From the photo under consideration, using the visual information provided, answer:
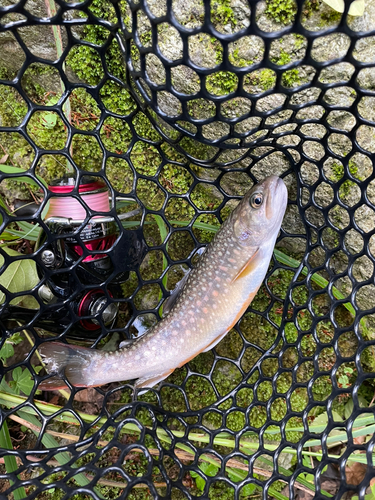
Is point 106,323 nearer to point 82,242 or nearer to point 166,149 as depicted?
point 82,242

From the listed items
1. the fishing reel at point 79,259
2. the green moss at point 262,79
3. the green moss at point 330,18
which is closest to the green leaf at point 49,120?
the fishing reel at point 79,259

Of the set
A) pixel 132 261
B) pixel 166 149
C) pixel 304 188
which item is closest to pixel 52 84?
pixel 166 149

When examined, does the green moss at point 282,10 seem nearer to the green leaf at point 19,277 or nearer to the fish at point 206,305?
the fish at point 206,305

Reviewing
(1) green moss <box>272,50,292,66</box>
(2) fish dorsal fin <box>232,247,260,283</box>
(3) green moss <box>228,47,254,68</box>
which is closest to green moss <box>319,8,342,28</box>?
(1) green moss <box>272,50,292,66</box>

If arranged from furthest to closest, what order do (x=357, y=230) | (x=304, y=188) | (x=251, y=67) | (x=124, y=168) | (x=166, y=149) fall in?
(x=124, y=168)
(x=166, y=149)
(x=304, y=188)
(x=357, y=230)
(x=251, y=67)

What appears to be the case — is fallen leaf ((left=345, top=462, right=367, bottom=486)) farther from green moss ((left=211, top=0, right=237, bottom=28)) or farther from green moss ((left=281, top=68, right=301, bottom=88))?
green moss ((left=211, top=0, right=237, bottom=28))
